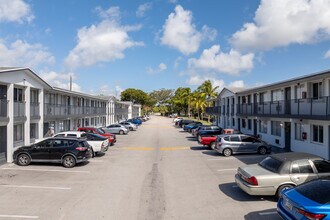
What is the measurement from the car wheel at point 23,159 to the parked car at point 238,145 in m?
12.2

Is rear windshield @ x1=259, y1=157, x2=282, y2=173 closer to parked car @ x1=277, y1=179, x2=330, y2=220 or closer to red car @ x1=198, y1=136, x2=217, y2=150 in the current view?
parked car @ x1=277, y1=179, x2=330, y2=220

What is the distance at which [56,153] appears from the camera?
57.0 feet

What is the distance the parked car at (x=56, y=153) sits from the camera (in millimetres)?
17188

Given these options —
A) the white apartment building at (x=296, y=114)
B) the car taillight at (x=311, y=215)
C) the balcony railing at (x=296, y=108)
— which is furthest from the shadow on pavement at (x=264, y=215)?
the balcony railing at (x=296, y=108)

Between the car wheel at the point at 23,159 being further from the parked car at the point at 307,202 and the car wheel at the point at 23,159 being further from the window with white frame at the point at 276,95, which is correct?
the window with white frame at the point at 276,95

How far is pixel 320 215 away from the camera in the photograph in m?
6.80

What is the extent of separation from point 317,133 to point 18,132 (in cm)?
1990

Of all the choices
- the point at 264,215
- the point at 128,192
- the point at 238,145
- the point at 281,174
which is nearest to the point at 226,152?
the point at 238,145

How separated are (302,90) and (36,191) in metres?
18.8

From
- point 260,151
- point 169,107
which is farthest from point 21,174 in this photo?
point 169,107

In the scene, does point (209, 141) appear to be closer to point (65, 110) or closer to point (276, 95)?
point (276, 95)

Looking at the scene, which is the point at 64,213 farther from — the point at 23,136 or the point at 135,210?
the point at 23,136

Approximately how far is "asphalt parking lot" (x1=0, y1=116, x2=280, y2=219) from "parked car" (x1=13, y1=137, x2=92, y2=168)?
0.44 meters

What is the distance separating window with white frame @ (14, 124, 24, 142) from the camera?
20.9 metres
